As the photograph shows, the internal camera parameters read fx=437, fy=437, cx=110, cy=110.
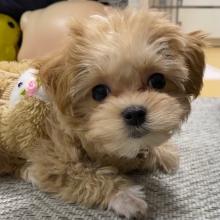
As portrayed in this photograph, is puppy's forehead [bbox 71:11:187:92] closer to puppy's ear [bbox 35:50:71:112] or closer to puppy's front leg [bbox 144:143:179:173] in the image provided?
puppy's ear [bbox 35:50:71:112]

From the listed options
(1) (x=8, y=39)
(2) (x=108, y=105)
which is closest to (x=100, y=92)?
(2) (x=108, y=105)

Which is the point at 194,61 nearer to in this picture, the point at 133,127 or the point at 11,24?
the point at 133,127

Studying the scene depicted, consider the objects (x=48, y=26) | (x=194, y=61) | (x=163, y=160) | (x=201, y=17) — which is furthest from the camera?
(x=201, y=17)

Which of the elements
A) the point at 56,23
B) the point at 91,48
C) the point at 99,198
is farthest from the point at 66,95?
the point at 56,23

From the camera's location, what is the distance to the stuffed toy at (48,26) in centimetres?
162

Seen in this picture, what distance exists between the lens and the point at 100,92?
2.79ft

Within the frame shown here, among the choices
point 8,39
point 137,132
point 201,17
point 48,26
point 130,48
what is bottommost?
point 201,17

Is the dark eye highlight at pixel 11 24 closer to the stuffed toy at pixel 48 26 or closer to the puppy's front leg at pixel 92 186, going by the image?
the stuffed toy at pixel 48 26

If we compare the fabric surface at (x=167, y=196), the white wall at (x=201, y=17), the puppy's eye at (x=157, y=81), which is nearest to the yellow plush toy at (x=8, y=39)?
the fabric surface at (x=167, y=196)

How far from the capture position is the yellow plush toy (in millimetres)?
1874

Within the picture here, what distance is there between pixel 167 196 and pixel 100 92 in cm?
29

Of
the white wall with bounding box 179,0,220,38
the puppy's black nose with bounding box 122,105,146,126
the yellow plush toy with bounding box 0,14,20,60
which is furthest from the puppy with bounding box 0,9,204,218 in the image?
the white wall with bounding box 179,0,220,38

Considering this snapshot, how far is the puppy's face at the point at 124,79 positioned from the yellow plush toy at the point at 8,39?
1.06 m

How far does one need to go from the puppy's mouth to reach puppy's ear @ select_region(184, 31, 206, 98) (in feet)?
0.55
